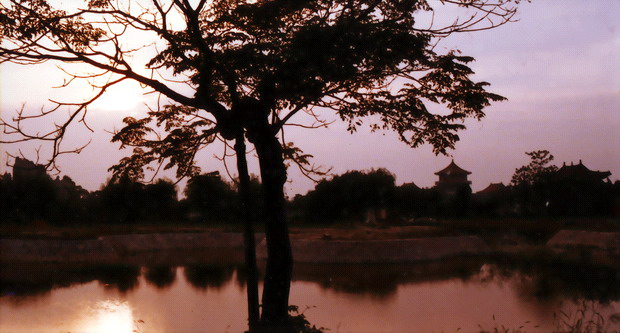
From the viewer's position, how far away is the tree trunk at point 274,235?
30.7 feet

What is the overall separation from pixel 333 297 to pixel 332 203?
3225 centimetres

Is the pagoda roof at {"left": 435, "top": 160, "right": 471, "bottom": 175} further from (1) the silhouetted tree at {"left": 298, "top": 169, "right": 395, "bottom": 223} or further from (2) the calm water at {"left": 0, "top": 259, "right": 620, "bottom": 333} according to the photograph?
(2) the calm water at {"left": 0, "top": 259, "right": 620, "bottom": 333}

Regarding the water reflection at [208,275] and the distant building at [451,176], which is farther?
the distant building at [451,176]

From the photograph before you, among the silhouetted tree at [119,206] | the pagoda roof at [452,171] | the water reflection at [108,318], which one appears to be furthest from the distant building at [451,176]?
the water reflection at [108,318]

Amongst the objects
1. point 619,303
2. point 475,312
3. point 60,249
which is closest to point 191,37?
point 475,312

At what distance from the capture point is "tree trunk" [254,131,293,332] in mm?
9359

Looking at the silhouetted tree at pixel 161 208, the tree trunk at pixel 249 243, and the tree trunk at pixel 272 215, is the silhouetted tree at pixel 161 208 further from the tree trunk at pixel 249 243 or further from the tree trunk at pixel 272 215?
the tree trunk at pixel 272 215

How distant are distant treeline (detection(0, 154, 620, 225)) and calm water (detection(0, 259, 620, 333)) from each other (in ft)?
44.8

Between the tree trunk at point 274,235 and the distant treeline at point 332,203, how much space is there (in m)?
34.3

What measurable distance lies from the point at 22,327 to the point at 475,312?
13337 millimetres

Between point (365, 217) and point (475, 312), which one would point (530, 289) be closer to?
point (475, 312)

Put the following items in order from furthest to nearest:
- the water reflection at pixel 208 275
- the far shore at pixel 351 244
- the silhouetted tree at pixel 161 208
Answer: the silhouetted tree at pixel 161 208 < the far shore at pixel 351 244 < the water reflection at pixel 208 275

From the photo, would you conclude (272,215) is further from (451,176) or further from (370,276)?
(451,176)

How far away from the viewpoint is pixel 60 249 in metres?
36.3
